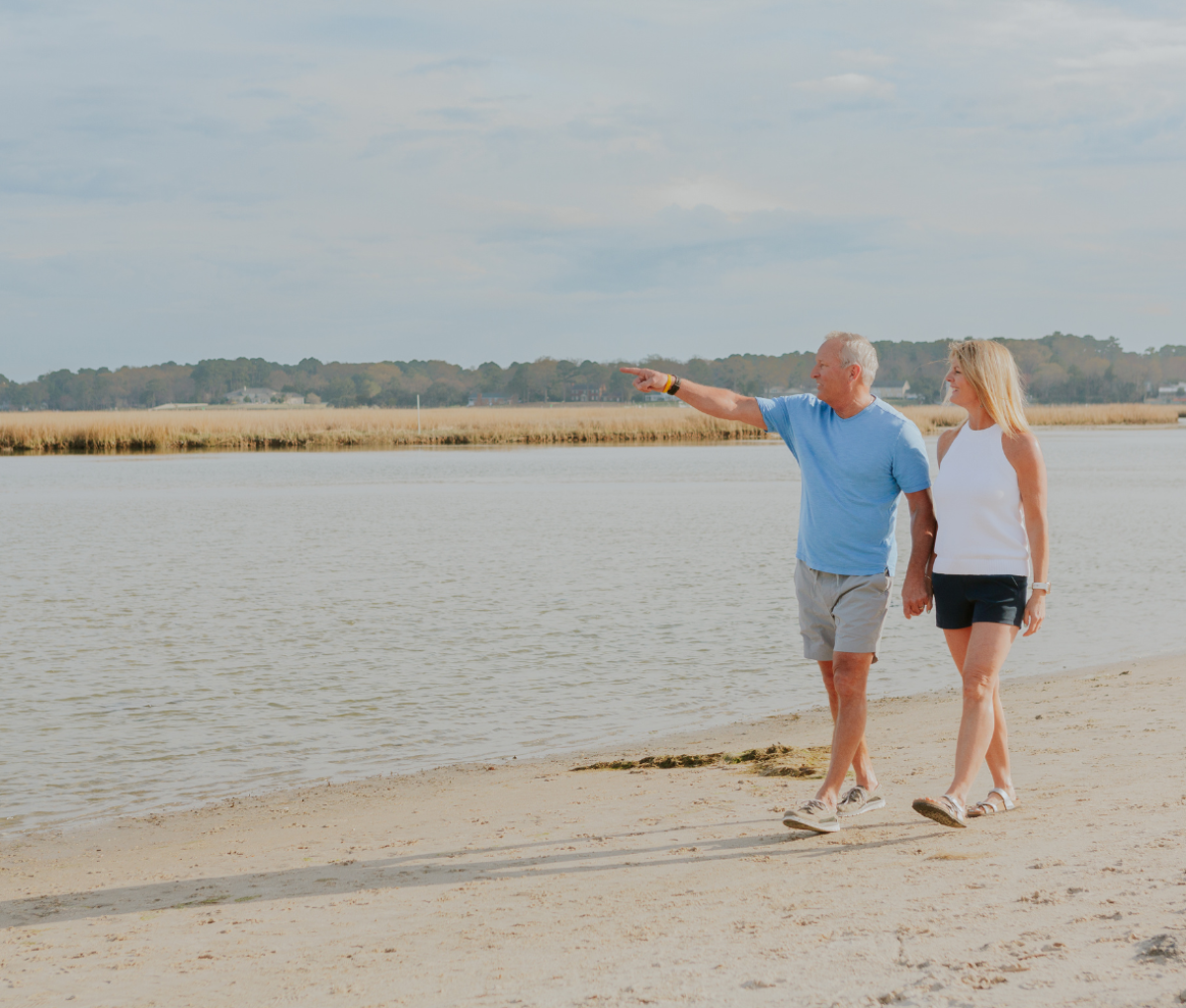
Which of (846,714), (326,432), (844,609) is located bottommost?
(846,714)

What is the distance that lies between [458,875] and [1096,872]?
2298mm

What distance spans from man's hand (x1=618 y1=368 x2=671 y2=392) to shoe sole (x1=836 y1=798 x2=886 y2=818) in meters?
1.92

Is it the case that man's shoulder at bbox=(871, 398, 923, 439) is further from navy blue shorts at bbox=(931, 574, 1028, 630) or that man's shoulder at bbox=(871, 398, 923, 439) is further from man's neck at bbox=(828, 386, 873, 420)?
navy blue shorts at bbox=(931, 574, 1028, 630)

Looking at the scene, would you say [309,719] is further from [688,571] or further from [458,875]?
[688,571]

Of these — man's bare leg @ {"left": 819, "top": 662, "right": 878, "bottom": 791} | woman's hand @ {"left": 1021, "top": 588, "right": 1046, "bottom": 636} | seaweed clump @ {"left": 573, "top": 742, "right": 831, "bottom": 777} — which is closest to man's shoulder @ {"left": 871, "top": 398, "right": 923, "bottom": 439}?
woman's hand @ {"left": 1021, "top": 588, "right": 1046, "bottom": 636}

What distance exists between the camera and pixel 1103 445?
172ft

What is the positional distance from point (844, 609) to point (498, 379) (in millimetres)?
155889

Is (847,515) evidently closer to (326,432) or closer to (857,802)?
(857,802)

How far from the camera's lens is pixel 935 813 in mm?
4520

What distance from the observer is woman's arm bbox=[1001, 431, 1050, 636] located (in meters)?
4.47

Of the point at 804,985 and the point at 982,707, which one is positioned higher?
the point at 982,707

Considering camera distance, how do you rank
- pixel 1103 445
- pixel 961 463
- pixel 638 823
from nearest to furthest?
1. pixel 961 463
2. pixel 638 823
3. pixel 1103 445

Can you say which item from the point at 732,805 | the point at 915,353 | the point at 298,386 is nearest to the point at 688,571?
the point at 732,805

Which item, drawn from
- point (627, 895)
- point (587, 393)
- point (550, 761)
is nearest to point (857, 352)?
point (627, 895)
